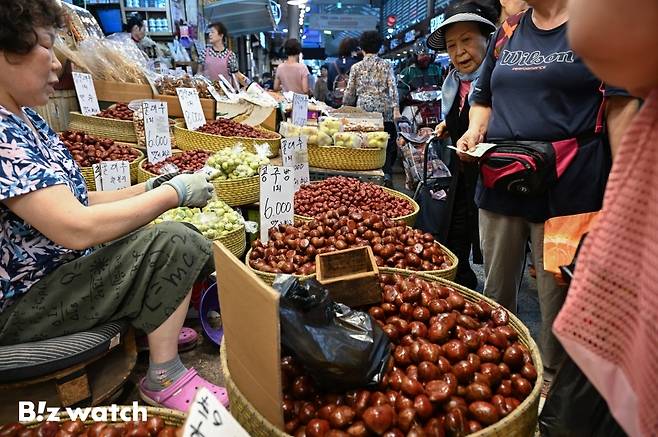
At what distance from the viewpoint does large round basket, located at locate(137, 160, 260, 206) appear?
10.3ft

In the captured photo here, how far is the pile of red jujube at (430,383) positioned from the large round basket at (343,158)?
7.80 feet

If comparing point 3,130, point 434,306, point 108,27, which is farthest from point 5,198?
point 108,27

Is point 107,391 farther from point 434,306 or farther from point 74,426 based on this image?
point 434,306

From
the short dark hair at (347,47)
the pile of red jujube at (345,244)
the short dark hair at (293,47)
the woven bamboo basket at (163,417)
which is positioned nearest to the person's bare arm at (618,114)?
the pile of red jujube at (345,244)

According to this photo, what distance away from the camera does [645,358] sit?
614 mm

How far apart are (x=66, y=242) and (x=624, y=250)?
5.11 feet

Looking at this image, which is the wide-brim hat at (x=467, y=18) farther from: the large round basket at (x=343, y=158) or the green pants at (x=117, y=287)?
the green pants at (x=117, y=287)

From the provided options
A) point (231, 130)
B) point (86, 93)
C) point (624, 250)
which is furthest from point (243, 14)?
point (624, 250)

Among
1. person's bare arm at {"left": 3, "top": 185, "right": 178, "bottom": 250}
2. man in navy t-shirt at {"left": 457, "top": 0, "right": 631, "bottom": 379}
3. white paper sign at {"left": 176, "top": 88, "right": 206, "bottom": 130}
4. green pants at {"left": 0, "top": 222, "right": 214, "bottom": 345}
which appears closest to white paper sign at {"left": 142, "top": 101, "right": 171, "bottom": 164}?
white paper sign at {"left": 176, "top": 88, "right": 206, "bottom": 130}

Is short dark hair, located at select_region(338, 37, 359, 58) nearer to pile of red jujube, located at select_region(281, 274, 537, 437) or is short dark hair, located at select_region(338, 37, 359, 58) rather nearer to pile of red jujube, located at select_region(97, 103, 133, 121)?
pile of red jujube, located at select_region(97, 103, 133, 121)

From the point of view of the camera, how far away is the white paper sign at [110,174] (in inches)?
108

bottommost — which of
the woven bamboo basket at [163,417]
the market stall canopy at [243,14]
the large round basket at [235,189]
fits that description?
the woven bamboo basket at [163,417]

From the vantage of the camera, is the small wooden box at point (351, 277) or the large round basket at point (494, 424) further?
the small wooden box at point (351, 277)

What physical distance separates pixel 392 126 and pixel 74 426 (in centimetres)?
606
